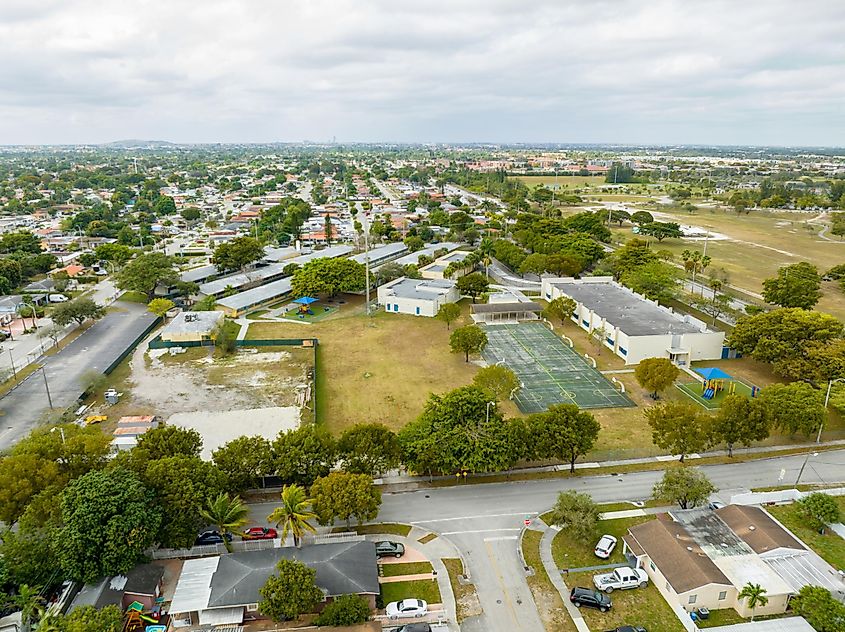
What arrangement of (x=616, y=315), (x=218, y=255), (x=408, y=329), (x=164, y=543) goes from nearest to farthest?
(x=164, y=543) → (x=616, y=315) → (x=408, y=329) → (x=218, y=255)

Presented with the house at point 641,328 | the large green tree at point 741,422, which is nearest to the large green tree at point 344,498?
the large green tree at point 741,422

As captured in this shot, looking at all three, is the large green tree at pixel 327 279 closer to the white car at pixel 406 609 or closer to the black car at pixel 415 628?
the white car at pixel 406 609

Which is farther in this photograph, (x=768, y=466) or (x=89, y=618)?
(x=768, y=466)

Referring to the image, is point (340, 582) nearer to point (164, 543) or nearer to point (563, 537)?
point (164, 543)

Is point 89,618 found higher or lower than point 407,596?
higher

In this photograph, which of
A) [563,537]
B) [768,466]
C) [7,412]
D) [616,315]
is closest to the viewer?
[563,537]

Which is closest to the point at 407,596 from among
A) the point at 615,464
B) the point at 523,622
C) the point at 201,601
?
the point at 523,622

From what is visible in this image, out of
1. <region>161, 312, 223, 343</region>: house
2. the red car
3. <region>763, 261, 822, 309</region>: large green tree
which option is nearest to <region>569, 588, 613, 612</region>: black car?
the red car
